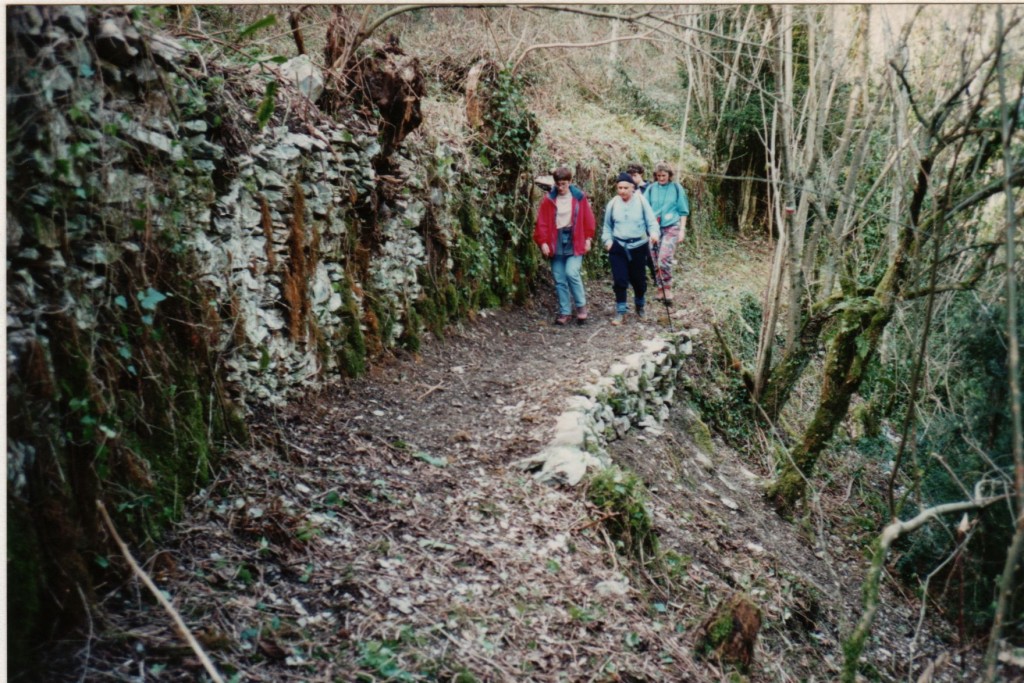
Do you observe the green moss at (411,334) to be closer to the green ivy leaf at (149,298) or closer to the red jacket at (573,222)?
the red jacket at (573,222)

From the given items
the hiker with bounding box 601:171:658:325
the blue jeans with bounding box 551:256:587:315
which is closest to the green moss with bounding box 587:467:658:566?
the blue jeans with bounding box 551:256:587:315

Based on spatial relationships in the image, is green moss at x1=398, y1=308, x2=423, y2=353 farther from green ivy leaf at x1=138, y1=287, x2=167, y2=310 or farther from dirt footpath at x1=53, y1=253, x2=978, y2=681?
green ivy leaf at x1=138, y1=287, x2=167, y2=310

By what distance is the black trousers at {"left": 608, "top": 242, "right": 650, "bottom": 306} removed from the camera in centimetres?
859

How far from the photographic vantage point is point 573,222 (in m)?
8.34

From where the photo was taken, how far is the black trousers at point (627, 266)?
859 centimetres

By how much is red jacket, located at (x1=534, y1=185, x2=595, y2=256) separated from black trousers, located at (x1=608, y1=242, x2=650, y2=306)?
0.46m

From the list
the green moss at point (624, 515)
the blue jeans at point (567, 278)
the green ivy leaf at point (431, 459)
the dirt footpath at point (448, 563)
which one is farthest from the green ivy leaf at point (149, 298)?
the blue jeans at point (567, 278)

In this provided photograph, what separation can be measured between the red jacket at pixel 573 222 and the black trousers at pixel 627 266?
46 cm

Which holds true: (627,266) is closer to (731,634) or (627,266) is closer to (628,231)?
(628,231)

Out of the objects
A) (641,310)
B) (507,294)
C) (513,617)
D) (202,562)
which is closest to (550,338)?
(507,294)

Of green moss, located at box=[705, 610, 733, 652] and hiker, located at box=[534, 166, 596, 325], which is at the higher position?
hiker, located at box=[534, 166, 596, 325]

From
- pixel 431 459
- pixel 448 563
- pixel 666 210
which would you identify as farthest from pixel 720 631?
pixel 666 210

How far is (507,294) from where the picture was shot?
8961 millimetres

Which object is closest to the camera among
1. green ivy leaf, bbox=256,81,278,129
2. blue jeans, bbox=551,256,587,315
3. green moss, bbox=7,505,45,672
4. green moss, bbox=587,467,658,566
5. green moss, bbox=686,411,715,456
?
green moss, bbox=7,505,45,672
